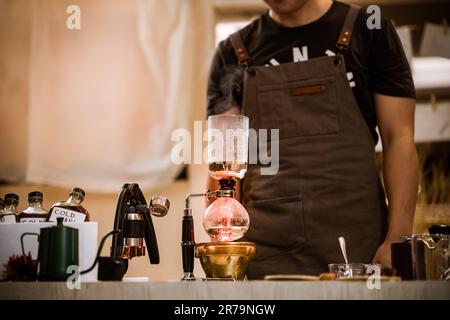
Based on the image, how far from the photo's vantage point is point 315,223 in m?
1.70

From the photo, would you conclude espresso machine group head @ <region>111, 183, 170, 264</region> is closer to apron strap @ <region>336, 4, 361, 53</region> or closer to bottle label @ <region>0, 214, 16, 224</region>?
bottle label @ <region>0, 214, 16, 224</region>

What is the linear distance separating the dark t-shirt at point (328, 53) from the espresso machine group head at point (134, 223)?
0.69 m

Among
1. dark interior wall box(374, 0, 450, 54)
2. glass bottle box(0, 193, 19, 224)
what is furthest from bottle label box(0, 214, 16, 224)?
dark interior wall box(374, 0, 450, 54)

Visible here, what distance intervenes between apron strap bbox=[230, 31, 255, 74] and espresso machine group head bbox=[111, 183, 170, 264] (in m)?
0.72

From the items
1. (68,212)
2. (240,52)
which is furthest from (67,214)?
(240,52)

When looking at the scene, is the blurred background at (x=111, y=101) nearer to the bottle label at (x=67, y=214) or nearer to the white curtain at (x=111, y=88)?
the white curtain at (x=111, y=88)

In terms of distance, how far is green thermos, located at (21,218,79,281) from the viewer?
0.99 metres

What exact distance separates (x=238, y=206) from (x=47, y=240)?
1.27 feet

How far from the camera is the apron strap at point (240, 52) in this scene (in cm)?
189

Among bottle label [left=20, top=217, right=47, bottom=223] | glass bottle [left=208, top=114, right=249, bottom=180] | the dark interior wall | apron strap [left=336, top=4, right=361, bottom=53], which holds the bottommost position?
bottle label [left=20, top=217, right=47, bottom=223]

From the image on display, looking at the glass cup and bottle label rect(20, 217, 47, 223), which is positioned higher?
bottle label rect(20, 217, 47, 223)

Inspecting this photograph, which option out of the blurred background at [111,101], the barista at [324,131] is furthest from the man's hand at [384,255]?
the blurred background at [111,101]

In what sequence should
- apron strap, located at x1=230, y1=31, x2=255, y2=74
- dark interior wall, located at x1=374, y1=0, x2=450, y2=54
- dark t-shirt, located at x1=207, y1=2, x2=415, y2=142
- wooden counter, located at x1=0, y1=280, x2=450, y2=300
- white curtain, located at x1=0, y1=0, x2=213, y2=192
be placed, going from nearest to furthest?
wooden counter, located at x1=0, y1=280, x2=450, y2=300, dark t-shirt, located at x1=207, y1=2, x2=415, y2=142, apron strap, located at x1=230, y1=31, x2=255, y2=74, white curtain, located at x1=0, y1=0, x2=213, y2=192, dark interior wall, located at x1=374, y1=0, x2=450, y2=54
